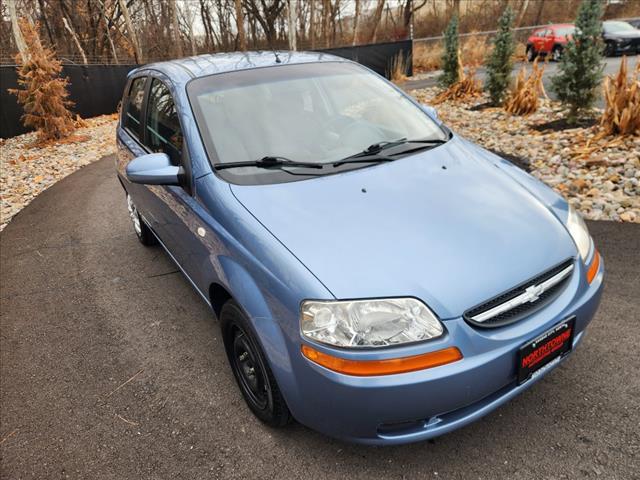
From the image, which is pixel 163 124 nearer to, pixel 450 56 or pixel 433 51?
pixel 450 56

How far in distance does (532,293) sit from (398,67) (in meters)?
17.3

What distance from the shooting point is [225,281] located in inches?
86.6

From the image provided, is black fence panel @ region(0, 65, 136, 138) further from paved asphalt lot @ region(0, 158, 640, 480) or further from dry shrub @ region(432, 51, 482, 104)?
dry shrub @ region(432, 51, 482, 104)

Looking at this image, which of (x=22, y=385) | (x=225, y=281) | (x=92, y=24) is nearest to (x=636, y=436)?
(x=225, y=281)

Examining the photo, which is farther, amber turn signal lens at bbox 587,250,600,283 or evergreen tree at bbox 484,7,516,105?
evergreen tree at bbox 484,7,516,105

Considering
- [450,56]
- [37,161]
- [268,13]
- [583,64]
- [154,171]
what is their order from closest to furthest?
1. [154,171]
2. [583,64]
3. [37,161]
4. [450,56]
5. [268,13]

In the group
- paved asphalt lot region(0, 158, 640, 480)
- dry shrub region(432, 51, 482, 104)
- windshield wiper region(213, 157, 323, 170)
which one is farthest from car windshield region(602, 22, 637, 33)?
windshield wiper region(213, 157, 323, 170)

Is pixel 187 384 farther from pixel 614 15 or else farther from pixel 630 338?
pixel 614 15

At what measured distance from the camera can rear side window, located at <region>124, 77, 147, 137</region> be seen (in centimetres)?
370

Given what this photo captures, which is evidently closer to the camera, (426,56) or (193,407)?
(193,407)

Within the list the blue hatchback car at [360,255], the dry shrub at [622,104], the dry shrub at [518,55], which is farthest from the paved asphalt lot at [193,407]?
the dry shrub at [518,55]

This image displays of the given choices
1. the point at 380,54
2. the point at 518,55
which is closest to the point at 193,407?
the point at 518,55

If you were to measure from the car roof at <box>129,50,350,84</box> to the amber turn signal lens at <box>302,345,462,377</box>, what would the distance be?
7.02 ft

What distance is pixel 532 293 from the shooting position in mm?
1855
